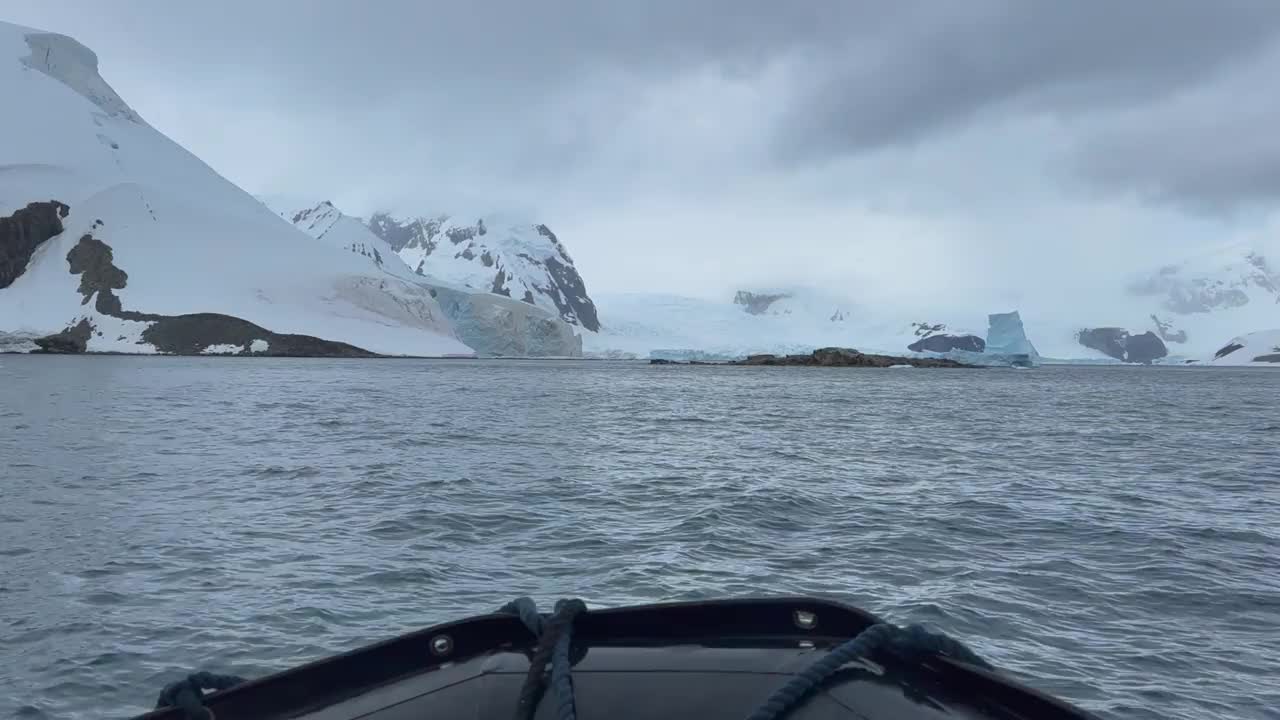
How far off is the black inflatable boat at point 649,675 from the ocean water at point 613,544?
12.8 feet

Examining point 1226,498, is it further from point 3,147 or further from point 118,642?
point 3,147

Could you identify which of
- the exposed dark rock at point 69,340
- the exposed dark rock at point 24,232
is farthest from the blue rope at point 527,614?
the exposed dark rock at point 24,232

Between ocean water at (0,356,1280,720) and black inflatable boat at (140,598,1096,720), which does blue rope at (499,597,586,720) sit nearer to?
black inflatable boat at (140,598,1096,720)

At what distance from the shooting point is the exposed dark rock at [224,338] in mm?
145125

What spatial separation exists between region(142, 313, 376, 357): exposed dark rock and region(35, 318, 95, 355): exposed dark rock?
8.43 m

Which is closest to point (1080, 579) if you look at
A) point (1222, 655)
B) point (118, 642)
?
point (1222, 655)

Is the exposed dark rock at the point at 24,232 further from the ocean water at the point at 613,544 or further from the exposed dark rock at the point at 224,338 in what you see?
the ocean water at the point at 613,544

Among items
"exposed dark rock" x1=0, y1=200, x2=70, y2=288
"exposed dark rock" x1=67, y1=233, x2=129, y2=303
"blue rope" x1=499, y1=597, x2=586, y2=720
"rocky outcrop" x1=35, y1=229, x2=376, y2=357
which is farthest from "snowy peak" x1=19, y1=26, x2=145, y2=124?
"blue rope" x1=499, y1=597, x2=586, y2=720

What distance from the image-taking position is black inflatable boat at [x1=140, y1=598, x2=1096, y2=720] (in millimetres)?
3211

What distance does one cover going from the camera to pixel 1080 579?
10.3 metres

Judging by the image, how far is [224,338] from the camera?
148000 mm

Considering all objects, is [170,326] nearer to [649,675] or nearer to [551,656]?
[551,656]

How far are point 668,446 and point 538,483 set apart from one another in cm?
813

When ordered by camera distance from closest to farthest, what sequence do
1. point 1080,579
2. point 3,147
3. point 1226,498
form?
1. point 1080,579
2. point 1226,498
3. point 3,147
